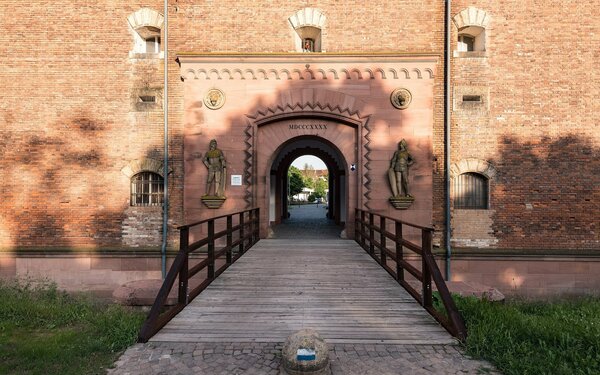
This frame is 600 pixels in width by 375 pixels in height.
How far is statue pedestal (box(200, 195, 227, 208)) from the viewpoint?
9391 millimetres

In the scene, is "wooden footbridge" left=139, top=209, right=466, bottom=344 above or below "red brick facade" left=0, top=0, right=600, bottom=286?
below

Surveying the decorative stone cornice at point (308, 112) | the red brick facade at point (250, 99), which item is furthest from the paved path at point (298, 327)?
the decorative stone cornice at point (308, 112)

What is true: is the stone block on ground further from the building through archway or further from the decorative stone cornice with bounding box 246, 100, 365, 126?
the building through archway

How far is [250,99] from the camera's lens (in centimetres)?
961

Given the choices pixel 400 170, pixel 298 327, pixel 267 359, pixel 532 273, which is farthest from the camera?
pixel 532 273

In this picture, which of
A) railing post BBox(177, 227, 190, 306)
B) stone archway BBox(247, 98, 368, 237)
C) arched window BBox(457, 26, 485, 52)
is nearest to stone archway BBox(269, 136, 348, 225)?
stone archway BBox(247, 98, 368, 237)

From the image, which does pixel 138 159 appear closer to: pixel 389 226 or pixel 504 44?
pixel 389 226

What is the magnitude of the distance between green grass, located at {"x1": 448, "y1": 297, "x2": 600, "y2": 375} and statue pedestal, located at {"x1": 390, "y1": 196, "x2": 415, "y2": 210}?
15.6 ft

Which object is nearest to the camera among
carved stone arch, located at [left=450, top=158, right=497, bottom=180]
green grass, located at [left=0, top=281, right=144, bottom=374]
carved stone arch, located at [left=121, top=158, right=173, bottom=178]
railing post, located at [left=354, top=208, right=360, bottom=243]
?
green grass, located at [left=0, top=281, right=144, bottom=374]

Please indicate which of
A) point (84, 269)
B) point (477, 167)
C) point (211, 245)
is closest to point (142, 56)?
point (84, 269)

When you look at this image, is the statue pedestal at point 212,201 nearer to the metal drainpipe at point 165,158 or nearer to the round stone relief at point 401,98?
the metal drainpipe at point 165,158

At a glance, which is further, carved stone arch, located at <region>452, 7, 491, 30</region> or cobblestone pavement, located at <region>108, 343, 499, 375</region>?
carved stone arch, located at <region>452, 7, 491, 30</region>

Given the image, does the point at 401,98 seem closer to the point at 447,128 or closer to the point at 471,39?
the point at 447,128

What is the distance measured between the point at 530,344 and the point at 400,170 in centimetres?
593
